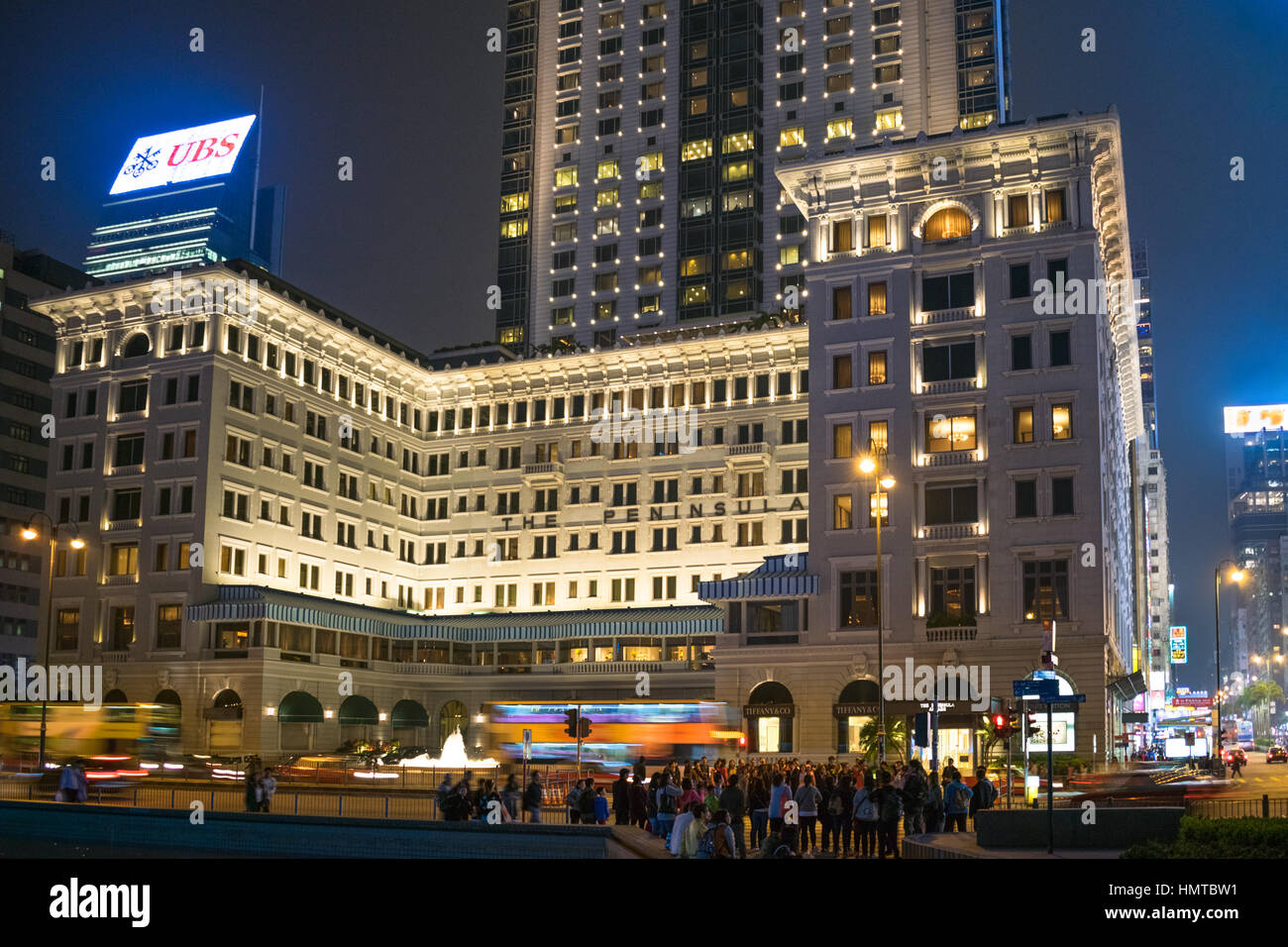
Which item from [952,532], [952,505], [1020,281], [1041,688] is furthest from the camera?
[1020,281]

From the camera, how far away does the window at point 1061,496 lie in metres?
66.2

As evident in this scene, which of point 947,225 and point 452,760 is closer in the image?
point 452,760

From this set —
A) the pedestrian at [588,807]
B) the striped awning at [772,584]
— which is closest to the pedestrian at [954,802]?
the pedestrian at [588,807]

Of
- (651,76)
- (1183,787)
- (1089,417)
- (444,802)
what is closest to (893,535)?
(1089,417)

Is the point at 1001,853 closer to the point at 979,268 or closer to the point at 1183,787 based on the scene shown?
the point at 1183,787

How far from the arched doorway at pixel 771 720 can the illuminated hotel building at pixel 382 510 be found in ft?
55.5

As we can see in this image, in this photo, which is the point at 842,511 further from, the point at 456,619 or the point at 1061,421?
the point at 456,619

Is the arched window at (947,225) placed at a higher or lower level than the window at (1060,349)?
higher

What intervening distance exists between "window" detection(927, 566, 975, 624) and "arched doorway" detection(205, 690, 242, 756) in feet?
133

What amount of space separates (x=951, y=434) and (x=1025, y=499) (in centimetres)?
511

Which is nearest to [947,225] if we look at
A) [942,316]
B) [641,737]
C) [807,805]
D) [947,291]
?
[947,291]

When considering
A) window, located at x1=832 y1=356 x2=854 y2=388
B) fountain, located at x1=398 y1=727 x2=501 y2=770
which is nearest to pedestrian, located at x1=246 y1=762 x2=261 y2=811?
fountain, located at x1=398 y1=727 x2=501 y2=770

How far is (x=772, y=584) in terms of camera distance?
2820 inches

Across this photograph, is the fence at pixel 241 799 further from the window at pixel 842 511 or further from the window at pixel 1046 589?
the window at pixel 1046 589
